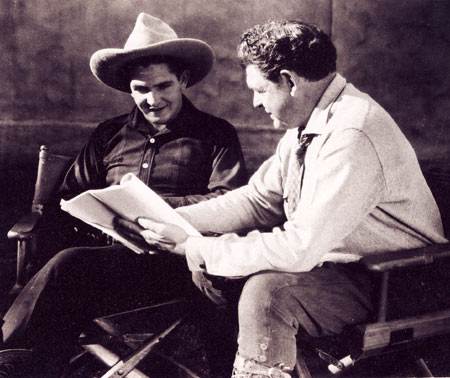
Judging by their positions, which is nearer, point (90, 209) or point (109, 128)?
point (90, 209)

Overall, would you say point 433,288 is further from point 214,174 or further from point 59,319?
point 59,319

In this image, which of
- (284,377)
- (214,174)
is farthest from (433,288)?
(214,174)

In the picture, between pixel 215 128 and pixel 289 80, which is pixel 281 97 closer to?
pixel 289 80

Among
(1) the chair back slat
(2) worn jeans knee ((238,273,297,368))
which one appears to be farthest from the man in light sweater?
(1) the chair back slat

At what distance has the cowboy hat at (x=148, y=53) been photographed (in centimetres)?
307

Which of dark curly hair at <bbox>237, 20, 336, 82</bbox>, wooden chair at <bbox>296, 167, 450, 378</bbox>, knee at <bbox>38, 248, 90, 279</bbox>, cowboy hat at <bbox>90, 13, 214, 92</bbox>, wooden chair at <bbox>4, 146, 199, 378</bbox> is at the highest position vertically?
dark curly hair at <bbox>237, 20, 336, 82</bbox>

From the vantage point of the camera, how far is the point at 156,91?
10.3ft

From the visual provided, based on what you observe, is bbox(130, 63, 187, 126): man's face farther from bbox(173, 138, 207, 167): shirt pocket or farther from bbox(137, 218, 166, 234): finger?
bbox(137, 218, 166, 234): finger

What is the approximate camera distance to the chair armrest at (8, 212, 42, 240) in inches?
108

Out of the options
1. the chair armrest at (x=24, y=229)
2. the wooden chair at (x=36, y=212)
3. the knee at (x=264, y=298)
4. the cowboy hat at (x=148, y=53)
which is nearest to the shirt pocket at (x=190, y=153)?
the cowboy hat at (x=148, y=53)

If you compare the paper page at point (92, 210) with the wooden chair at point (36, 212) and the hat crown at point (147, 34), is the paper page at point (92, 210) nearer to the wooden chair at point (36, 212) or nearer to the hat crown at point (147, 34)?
the wooden chair at point (36, 212)

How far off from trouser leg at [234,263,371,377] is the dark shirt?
1.13m

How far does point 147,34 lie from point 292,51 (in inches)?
50.2

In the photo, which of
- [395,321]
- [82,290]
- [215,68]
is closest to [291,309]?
[395,321]
